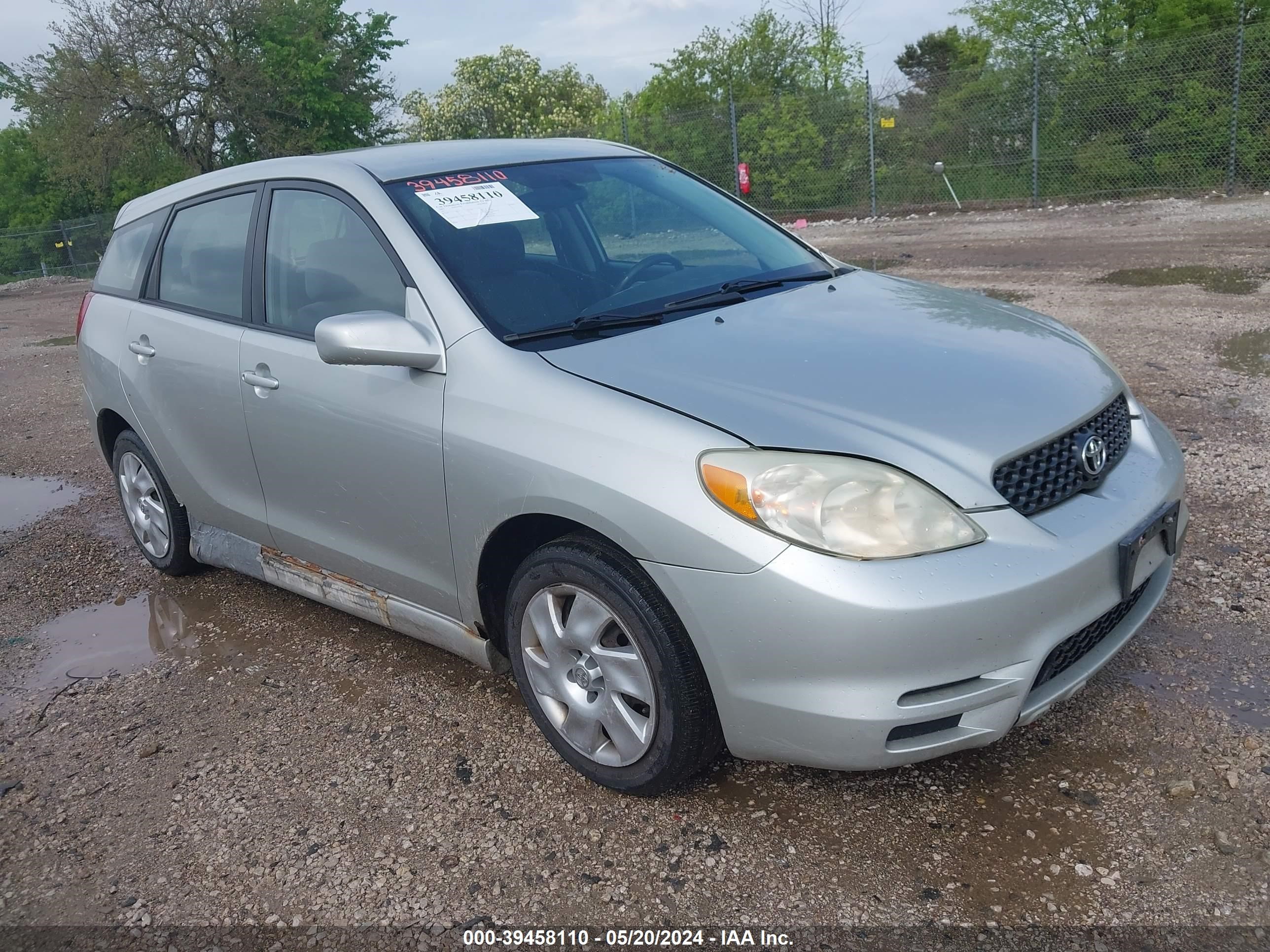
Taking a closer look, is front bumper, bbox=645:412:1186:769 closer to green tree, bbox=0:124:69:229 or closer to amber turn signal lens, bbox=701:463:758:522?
amber turn signal lens, bbox=701:463:758:522

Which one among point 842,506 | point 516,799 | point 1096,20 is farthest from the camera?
point 1096,20

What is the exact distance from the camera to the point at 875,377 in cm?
277

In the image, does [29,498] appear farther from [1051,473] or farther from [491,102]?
[491,102]

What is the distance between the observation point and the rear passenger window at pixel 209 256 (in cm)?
396

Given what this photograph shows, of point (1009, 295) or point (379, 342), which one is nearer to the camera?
point (379, 342)

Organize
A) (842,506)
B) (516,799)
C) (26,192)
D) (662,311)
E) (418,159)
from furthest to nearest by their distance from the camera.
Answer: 1. (26,192)
2. (418,159)
3. (662,311)
4. (516,799)
5. (842,506)

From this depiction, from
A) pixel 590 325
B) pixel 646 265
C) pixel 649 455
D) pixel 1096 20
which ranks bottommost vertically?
pixel 649 455

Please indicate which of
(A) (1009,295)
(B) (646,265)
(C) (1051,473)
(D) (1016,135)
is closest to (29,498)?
(B) (646,265)

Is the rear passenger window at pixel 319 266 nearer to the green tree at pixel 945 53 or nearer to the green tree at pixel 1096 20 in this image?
the green tree at pixel 1096 20

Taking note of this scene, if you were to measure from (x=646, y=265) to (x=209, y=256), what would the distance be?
182cm

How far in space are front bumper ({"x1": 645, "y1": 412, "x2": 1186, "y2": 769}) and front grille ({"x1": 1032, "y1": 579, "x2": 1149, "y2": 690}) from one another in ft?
0.09

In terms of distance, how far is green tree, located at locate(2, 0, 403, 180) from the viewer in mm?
29141

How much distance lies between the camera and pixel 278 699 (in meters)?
3.70

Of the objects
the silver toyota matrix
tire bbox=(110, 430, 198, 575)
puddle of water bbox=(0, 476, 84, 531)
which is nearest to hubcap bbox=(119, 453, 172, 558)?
tire bbox=(110, 430, 198, 575)
